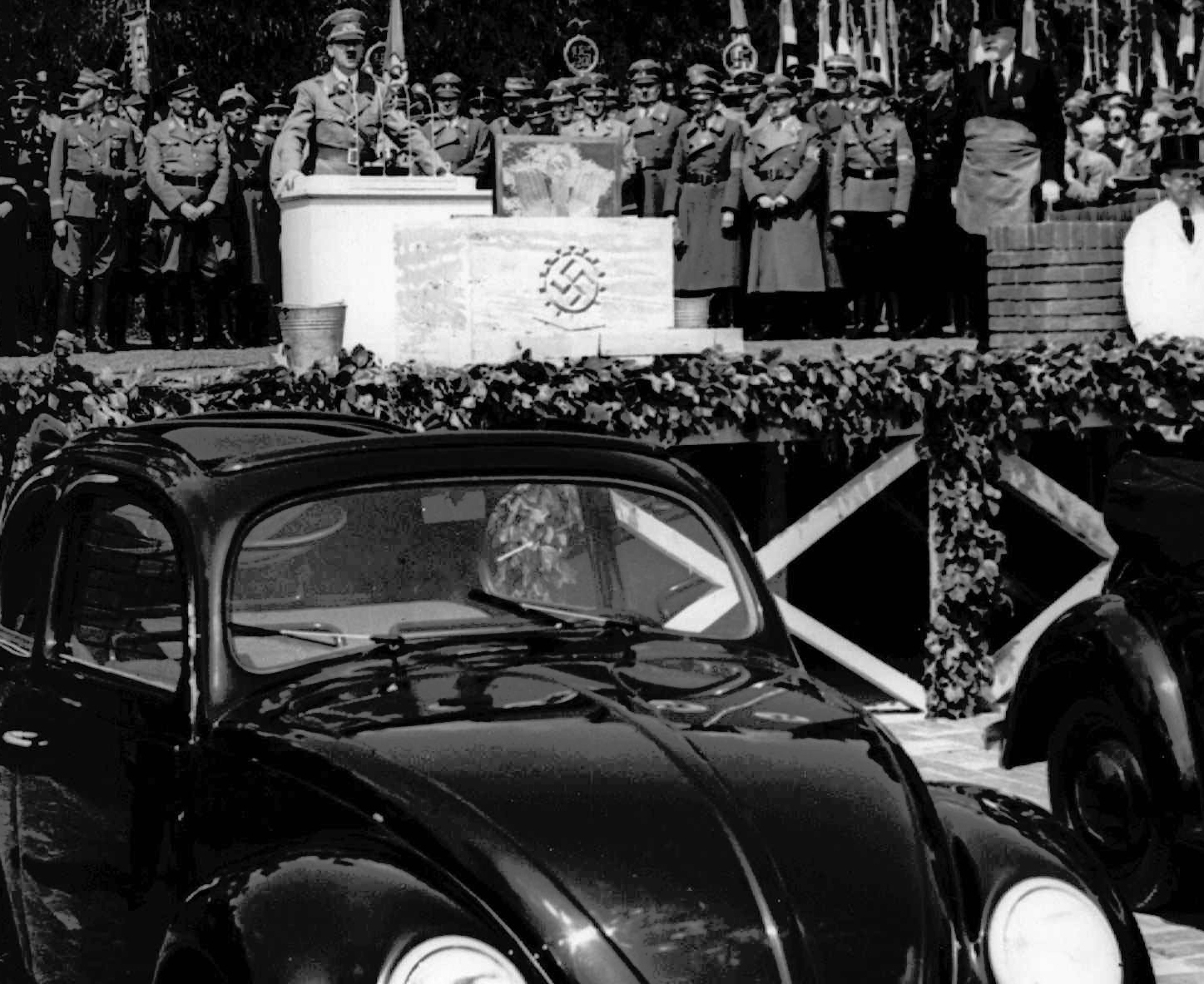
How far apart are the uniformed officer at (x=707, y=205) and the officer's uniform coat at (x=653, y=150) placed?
0.32 metres

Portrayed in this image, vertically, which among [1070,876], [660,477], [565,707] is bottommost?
[1070,876]

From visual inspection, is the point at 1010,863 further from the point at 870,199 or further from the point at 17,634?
the point at 870,199

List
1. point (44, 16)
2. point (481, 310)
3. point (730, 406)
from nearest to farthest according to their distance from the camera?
1. point (730, 406)
2. point (481, 310)
3. point (44, 16)

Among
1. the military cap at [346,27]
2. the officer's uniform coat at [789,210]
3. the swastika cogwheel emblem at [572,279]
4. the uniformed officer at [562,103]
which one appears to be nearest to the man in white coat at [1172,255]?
the swastika cogwheel emblem at [572,279]

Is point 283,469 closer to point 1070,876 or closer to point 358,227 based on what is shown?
point 1070,876

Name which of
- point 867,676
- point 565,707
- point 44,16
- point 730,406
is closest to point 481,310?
point 730,406

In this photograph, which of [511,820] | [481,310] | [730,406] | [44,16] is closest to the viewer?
[511,820]

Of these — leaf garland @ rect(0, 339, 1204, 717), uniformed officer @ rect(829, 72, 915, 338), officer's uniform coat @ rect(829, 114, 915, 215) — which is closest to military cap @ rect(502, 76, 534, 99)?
uniformed officer @ rect(829, 72, 915, 338)

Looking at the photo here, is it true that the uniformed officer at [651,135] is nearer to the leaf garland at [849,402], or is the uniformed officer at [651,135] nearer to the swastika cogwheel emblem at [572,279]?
the swastika cogwheel emblem at [572,279]

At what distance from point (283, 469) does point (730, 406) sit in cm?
565

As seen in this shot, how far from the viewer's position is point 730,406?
33.0 ft

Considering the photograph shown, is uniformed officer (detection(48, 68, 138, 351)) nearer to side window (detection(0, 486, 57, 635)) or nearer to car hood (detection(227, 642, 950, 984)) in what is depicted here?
side window (detection(0, 486, 57, 635))

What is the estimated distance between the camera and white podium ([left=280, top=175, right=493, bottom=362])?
13734mm

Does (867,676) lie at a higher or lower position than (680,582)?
lower
